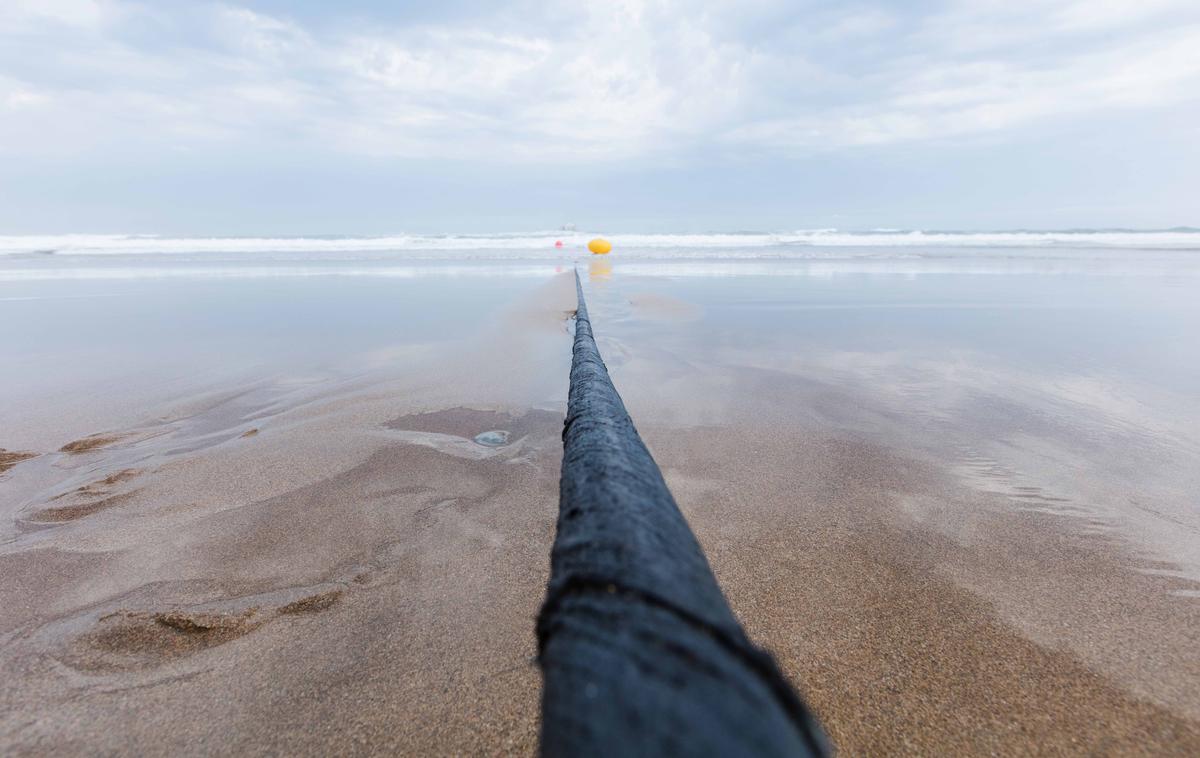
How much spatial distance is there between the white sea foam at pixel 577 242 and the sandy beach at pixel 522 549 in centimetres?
2456

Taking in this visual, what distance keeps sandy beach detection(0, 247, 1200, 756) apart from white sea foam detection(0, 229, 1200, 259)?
24562 millimetres

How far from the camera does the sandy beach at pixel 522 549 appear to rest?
1307 mm

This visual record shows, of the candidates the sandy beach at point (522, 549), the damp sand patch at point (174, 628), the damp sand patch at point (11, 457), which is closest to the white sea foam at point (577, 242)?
the sandy beach at point (522, 549)

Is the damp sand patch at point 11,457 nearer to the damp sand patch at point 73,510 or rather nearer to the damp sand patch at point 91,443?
the damp sand patch at point 91,443

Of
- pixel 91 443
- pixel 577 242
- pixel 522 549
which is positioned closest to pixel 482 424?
pixel 522 549

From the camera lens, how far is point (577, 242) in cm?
3906

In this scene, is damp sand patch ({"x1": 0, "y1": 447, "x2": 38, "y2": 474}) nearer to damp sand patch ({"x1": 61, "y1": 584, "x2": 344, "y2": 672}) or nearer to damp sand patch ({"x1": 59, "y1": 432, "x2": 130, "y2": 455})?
damp sand patch ({"x1": 59, "y1": 432, "x2": 130, "y2": 455})

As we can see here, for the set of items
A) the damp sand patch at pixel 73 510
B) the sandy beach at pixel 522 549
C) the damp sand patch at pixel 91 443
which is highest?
the damp sand patch at pixel 91 443

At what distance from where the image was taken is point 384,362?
523 centimetres

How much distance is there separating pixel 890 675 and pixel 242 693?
4.87ft

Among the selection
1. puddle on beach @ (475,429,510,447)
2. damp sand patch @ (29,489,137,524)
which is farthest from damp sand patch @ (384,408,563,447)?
damp sand patch @ (29,489,137,524)

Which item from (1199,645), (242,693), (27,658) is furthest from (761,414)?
(27,658)

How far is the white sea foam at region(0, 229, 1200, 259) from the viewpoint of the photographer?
94.6 feet

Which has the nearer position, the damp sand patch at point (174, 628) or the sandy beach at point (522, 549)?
the sandy beach at point (522, 549)
